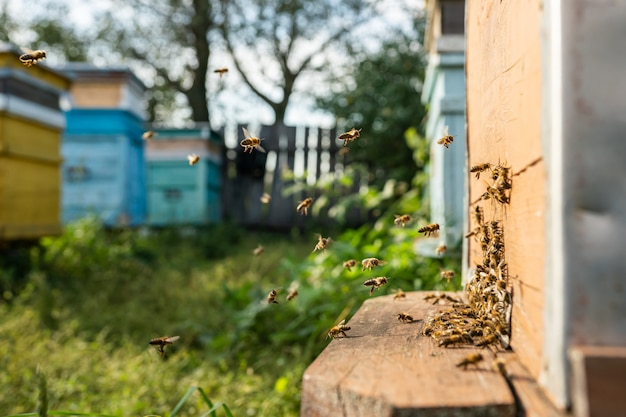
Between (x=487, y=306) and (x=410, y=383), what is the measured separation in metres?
0.46

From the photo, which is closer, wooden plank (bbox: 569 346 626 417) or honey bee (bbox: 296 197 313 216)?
wooden plank (bbox: 569 346 626 417)

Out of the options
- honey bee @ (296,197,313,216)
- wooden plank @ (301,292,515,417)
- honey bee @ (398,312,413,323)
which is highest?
honey bee @ (296,197,313,216)

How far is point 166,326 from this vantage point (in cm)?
380

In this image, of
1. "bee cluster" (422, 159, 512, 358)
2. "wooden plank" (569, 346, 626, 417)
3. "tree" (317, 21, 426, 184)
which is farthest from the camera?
"tree" (317, 21, 426, 184)

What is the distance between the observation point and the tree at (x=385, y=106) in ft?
25.5

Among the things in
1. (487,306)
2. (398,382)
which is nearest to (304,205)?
(487,306)

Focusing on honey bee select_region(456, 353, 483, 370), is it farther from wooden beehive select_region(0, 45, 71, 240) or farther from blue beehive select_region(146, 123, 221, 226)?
blue beehive select_region(146, 123, 221, 226)

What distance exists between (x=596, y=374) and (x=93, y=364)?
2.81 meters

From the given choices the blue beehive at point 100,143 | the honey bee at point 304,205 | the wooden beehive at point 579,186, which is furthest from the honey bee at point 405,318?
the blue beehive at point 100,143

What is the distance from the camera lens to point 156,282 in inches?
191

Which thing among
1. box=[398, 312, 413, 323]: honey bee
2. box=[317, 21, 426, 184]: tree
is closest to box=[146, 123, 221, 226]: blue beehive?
box=[317, 21, 426, 184]: tree

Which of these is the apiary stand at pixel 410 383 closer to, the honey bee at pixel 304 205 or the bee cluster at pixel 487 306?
the bee cluster at pixel 487 306

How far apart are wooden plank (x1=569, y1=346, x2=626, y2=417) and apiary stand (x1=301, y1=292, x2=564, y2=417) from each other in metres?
0.06

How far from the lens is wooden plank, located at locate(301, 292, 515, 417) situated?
0.84m
